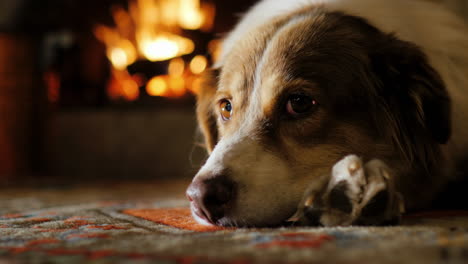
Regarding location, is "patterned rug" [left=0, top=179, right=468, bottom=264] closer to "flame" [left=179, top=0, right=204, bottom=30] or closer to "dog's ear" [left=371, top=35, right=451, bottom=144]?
"dog's ear" [left=371, top=35, right=451, bottom=144]

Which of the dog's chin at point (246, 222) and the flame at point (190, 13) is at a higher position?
the flame at point (190, 13)

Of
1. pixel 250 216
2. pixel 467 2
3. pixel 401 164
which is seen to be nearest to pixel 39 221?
pixel 250 216

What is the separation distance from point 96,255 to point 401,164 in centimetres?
83

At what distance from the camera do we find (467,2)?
2.51 meters

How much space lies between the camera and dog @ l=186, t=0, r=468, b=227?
0.98 m

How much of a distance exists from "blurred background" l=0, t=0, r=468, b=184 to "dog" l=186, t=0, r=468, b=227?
2095 millimetres

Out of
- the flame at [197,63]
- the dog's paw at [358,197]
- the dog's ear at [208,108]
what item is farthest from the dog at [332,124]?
the flame at [197,63]

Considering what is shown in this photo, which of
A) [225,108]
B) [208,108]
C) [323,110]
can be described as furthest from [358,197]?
[208,108]

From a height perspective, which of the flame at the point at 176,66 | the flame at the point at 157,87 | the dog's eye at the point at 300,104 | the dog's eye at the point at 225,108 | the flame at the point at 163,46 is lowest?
the flame at the point at 157,87

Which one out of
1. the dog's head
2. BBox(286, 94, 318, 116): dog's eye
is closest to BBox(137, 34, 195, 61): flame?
the dog's head

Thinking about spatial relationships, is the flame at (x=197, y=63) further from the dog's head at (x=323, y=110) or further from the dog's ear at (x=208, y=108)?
the dog's head at (x=323, y=110)

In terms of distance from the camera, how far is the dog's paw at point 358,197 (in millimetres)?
881

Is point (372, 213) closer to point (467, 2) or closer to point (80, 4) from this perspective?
point (467, 2)

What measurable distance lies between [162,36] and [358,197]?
2.86 meters
